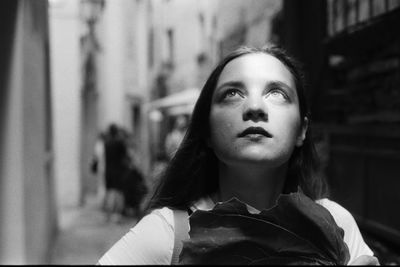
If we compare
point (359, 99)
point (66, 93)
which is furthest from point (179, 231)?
point (66, 93)

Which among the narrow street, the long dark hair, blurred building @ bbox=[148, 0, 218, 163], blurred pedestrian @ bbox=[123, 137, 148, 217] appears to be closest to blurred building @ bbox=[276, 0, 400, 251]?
the long dark hair

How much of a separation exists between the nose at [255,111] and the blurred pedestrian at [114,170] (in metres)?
7.31

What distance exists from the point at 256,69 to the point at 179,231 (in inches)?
15.0

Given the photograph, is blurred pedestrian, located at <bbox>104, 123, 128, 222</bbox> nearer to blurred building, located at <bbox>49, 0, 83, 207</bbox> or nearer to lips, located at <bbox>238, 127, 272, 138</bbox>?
blurred building, located at <bbox>49, 0, 83, 207</bbox>

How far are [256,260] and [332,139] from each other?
12.3 feet

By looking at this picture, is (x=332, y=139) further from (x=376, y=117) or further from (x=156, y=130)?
(x=156, y=130)

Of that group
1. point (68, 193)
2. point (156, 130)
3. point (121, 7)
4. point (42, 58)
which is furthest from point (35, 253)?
point (156, 130)

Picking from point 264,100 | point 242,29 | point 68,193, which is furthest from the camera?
point 242,29

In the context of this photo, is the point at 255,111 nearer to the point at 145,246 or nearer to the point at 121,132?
the point at 145,246

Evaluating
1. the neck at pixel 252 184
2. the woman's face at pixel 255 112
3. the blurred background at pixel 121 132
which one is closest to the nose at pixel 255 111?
the woman's face at pixel 255 112

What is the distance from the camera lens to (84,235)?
7422 millimetres

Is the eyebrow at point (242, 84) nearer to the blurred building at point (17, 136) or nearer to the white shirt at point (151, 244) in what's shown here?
the white shirt at point (151, 244)

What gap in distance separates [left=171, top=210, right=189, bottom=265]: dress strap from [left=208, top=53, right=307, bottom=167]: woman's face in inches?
6.1

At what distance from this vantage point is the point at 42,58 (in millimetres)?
5633
